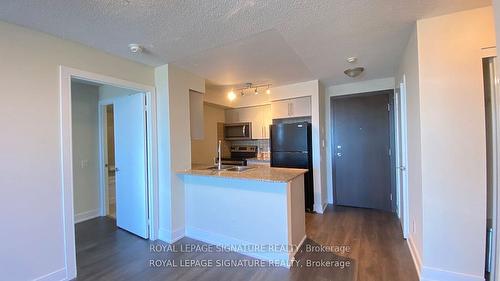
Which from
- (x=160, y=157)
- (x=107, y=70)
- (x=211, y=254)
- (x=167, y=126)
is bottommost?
(x=211, y=254)

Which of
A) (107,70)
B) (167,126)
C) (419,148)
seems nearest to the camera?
(419,148)

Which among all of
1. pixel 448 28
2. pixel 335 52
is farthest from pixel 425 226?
pixel 335 52

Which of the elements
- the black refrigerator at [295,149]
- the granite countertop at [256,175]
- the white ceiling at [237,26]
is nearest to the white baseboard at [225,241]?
the granite countertop at [256,175]

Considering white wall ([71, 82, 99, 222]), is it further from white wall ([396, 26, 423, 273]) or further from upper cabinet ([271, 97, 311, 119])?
white wall ([396, 26, 423, 273])

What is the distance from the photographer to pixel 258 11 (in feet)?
5.82

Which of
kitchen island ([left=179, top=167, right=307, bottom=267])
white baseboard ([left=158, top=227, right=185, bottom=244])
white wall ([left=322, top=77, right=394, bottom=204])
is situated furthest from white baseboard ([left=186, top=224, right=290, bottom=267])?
white wall ([left=322, top=77, right=394, bottom=204])

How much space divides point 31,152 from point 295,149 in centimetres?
335

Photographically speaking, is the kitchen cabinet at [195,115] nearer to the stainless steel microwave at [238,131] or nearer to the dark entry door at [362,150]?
the stainless steel microwave at [238,131]

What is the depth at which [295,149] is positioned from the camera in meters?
3.98

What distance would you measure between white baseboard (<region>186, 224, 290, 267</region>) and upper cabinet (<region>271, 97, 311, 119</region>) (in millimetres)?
2383

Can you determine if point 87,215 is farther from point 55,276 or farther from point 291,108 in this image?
point 291,108

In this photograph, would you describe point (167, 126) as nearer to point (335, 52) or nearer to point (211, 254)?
point (211, 254)

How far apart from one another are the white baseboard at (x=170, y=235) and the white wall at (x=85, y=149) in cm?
181

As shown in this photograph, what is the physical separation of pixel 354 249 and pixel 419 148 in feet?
4.48
